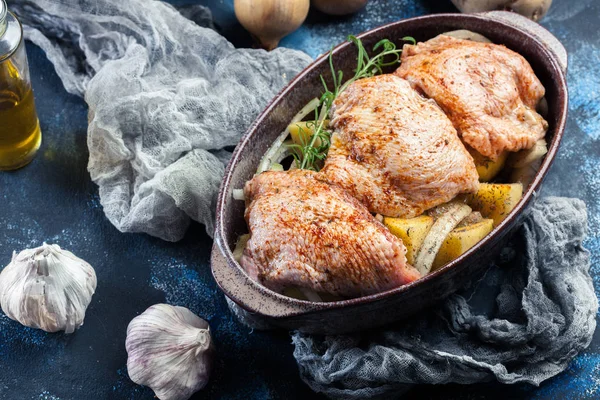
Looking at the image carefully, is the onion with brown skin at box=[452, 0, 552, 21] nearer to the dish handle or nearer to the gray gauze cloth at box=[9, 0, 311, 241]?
the dish handle

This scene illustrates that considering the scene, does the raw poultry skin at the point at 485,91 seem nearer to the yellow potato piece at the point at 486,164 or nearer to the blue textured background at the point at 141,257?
the yellow potato piece at the point at 486,164

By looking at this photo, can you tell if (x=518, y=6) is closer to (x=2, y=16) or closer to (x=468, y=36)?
(x=468, y=36)

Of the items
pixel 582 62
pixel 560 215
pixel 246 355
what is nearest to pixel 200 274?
pixel 246 355

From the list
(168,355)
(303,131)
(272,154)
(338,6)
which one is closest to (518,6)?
(338,6)

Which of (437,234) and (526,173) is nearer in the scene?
(437,234)

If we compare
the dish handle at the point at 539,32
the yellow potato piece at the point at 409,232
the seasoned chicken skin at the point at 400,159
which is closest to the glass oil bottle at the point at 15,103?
the seasoned chicken skin at the point at 400,159

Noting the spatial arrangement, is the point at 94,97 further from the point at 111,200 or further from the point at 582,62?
the point at 582,62
